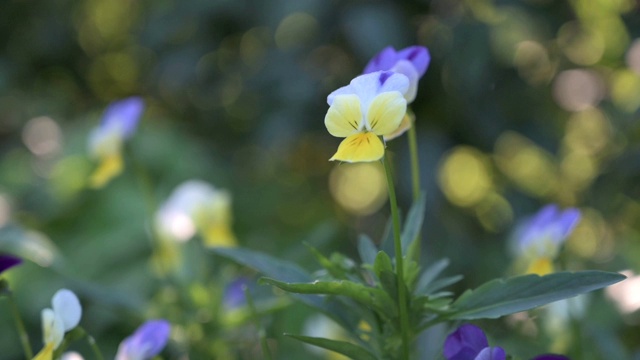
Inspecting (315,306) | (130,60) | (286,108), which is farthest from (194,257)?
(130,60)

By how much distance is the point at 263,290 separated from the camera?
83 centimetres

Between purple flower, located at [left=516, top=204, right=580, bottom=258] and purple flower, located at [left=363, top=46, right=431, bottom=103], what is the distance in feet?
0.54

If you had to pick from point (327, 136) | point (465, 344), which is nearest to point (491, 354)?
point (465, 344)

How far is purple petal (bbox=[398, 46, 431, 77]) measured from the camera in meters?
0.56

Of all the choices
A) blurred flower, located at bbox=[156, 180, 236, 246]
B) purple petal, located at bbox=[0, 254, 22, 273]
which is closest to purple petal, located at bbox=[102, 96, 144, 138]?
blurred flower, located at bbox=[156, 180, 236, 246]

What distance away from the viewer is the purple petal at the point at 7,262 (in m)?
0.57

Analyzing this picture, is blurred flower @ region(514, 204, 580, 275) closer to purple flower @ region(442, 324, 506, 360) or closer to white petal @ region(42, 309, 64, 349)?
purple flower @ region(442, 324, 506, 360)

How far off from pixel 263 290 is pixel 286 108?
2.28 feet

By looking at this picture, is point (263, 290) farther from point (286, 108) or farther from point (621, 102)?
point (621, 102)

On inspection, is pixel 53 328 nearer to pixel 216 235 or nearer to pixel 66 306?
pixel 66 306

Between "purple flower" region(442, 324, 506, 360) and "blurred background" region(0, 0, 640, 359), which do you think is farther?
"blurred background" region(0, 0, 640, 359)

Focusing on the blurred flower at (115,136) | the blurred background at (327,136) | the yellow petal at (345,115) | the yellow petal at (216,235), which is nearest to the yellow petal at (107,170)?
the blurred flower at (115,136)

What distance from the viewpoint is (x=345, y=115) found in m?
0.49

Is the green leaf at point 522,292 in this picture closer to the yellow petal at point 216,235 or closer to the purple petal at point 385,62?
the purple petal at point 385,62
